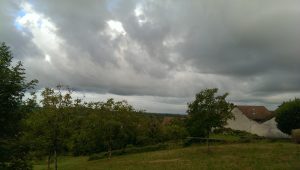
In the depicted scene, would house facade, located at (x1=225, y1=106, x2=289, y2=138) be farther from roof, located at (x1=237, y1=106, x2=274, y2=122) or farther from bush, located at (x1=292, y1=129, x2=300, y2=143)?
bush, located at (x1=292, y1=129, x2=300, y2=143)

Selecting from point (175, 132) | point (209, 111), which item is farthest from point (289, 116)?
point (209, 111)

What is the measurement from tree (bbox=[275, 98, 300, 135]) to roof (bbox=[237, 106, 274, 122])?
28.7 metres

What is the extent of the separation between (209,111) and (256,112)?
203 feet

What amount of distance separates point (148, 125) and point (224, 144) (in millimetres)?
19227

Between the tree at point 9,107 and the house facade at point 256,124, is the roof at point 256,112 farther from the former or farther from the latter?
the tree at point 9,107

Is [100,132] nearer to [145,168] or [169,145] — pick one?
[169,145]

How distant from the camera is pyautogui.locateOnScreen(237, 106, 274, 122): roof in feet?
336

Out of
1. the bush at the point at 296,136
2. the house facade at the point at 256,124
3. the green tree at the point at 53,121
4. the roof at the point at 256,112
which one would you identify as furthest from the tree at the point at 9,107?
the roof at the point at 256,112

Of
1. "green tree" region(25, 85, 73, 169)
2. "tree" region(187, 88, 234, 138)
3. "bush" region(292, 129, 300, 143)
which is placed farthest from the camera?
"bush" region(292, 129, 300, 143)

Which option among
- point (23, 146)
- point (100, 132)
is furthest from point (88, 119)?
point (23, 146)

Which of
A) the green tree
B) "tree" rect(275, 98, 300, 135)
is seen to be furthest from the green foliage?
the green tree

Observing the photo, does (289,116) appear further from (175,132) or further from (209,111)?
(209,111)

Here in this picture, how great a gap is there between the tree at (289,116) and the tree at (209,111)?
27512 millimetres

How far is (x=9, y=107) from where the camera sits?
1495 centimetres
